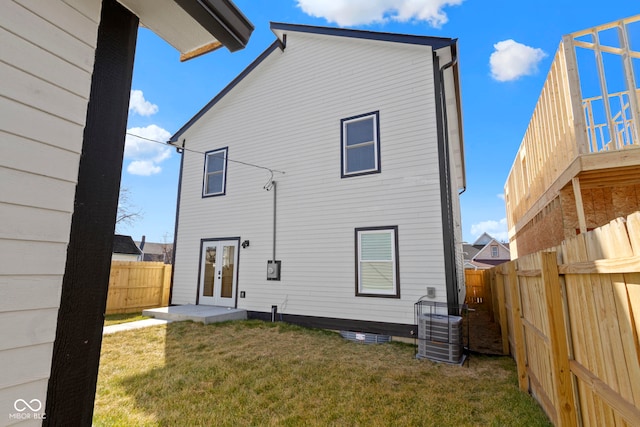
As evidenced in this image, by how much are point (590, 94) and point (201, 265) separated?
10.6 m

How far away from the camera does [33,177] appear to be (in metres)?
1.51

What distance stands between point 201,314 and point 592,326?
25.4ft

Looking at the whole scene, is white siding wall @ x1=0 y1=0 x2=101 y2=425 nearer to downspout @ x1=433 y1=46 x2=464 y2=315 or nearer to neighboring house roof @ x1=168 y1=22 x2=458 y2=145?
downspout @ x1=433 y1=46 x2=464 y2=315

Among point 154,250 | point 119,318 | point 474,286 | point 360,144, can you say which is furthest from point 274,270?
point 154,250

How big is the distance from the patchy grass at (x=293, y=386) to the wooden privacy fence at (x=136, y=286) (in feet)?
13.3

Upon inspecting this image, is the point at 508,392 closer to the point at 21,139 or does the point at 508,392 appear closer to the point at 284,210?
the point at 21,139

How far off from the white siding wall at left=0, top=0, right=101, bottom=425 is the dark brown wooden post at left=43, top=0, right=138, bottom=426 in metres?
0.05

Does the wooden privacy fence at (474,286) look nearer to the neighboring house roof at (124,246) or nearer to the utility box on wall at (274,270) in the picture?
the utility box on wall at (274,270)

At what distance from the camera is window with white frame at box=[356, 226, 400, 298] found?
271 inches

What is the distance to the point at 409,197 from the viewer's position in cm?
699

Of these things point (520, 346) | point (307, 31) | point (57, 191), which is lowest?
→ point (520, 346)

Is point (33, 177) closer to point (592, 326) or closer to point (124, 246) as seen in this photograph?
point (592, 326)

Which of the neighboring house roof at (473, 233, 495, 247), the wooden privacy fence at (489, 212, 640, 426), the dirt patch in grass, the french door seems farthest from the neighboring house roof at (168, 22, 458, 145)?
the neighboring house roof at (473, 233, 495, 247)

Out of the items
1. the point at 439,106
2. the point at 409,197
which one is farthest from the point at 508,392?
the point at 439,106
